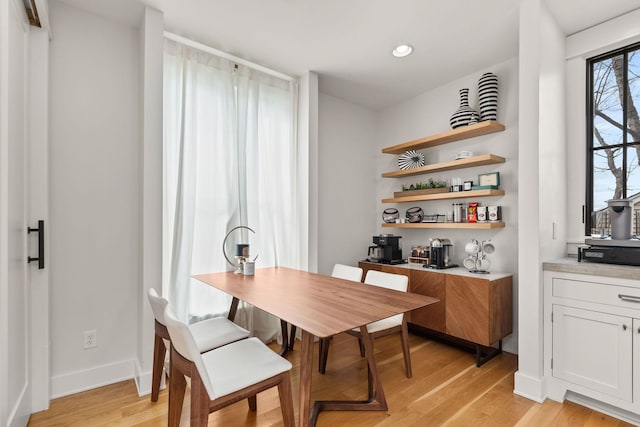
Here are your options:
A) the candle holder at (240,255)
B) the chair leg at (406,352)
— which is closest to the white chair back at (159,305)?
the candle holder at (240,255)

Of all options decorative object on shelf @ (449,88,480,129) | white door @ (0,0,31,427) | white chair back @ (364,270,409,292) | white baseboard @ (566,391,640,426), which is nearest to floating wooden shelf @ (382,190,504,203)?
decorative object on shelf @ (449,88,480,129)

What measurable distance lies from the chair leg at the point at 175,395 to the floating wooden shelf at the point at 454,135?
2900 millimetres

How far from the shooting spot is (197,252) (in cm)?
273

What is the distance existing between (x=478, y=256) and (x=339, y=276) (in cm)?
131

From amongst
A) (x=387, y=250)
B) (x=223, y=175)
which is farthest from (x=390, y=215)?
(x=223, y=175)

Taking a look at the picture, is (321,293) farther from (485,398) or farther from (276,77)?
(276,77)

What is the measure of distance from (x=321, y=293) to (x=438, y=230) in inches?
77.3

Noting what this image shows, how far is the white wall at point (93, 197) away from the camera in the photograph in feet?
7.19

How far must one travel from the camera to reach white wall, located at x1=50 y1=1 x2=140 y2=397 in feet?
7.19

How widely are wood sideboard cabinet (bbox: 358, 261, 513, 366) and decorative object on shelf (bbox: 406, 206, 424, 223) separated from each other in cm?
69

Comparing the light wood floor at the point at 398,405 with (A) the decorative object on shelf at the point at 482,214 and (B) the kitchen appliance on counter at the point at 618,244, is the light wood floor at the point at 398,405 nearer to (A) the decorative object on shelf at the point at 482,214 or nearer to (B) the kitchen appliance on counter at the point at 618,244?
(B) the kitchen appliance on counter at the point at 618,244

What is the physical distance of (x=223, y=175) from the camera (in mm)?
2852

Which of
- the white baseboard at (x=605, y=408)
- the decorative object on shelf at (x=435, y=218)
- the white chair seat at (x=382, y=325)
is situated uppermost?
the decorative object on shelf at (x=435, y=218)

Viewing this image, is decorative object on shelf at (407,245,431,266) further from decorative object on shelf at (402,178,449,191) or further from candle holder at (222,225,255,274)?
candle holder at (222,225,255,274)
